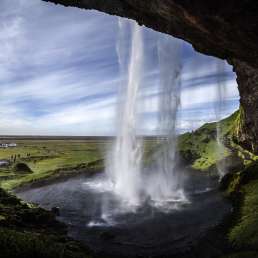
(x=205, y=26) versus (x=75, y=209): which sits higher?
(x=205, y=26)

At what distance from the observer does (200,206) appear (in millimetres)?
42844

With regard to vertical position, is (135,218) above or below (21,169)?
below

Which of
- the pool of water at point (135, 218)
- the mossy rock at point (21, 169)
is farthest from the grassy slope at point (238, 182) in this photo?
the mossy rock at point (21, 169)

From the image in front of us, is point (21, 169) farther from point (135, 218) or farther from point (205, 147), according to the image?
point (135, 218)

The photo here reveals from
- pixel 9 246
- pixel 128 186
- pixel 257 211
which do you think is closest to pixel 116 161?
pixel 128 186

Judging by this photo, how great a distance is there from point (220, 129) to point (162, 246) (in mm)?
75217

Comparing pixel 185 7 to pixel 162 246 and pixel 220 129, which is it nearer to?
pixel 162 246

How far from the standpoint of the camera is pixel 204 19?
17.2 meters

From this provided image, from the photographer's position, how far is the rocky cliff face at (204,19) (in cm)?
1549

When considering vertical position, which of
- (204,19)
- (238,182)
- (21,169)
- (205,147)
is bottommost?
(21,169)

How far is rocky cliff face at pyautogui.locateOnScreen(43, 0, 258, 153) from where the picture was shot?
1549cm

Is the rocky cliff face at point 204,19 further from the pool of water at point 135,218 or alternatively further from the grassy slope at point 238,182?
the pool of water at point 135,218

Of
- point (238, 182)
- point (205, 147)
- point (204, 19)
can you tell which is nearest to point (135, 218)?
point (238, 182)

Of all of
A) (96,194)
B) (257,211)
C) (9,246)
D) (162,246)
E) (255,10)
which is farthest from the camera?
(96,194)
